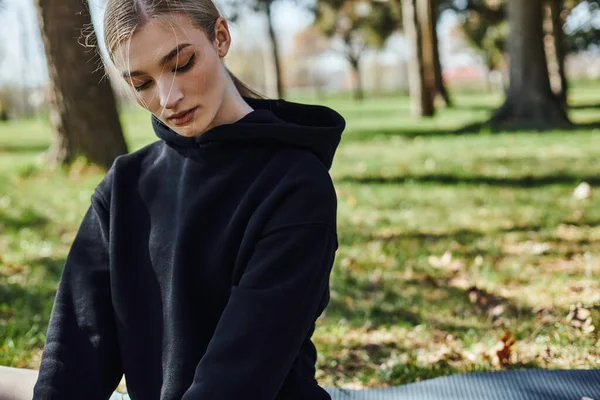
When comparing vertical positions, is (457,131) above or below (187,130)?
below

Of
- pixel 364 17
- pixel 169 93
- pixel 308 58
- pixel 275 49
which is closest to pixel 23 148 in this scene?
pixel 275 49

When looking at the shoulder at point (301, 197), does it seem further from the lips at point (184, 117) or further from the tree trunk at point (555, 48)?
the tree trunk at point (555, 48)

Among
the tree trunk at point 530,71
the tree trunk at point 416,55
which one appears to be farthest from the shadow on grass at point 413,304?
the tree trunk at point 416,55

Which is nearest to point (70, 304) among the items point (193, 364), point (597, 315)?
point (193, 364)

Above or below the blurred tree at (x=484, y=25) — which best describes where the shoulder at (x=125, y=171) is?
above

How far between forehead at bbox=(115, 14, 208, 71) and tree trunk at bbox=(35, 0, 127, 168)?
5.98 metres

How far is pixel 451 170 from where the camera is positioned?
7793 millimetres

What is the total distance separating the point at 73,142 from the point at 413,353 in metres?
5.50

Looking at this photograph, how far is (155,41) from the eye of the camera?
157 cm

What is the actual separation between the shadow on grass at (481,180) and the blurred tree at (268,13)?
37.9ft

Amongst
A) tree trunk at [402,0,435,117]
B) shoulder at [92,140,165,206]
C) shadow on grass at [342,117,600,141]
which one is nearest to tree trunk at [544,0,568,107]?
tree trunk at [402,0,435,117]

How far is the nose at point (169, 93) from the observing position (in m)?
1.59

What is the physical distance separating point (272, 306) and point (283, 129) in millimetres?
469

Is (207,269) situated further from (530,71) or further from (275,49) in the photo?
(275,49)
